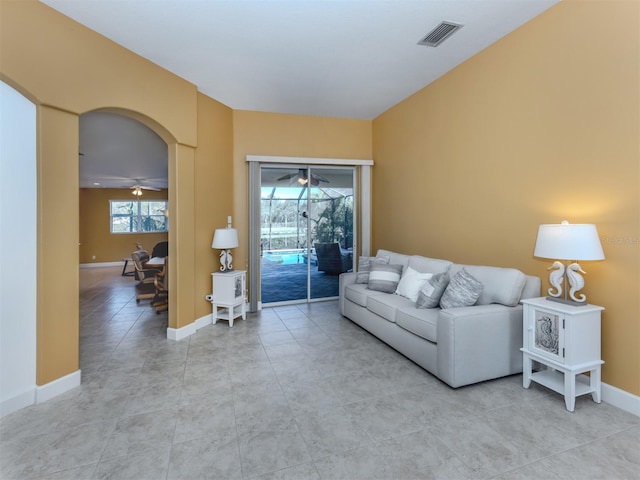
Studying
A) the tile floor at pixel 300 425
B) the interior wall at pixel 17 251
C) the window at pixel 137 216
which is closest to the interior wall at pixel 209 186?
the tile floor at pixel 300 425

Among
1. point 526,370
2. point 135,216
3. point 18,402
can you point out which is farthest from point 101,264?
point 526,370

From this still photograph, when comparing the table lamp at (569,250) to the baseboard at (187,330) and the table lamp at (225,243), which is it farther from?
the baseboard at (187,330)

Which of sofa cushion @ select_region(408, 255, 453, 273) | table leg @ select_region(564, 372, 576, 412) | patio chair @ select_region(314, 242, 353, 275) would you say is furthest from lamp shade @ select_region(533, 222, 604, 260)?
patio chair @ select_region(314, 242, 353, 275)

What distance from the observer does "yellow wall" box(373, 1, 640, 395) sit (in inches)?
89.4

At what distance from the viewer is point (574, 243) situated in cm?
223

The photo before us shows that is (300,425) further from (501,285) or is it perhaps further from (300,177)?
(300,177)

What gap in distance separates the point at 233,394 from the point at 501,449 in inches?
75.8

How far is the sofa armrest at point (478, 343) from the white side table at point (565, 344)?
0.16 metres

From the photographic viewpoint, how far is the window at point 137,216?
35.4ft

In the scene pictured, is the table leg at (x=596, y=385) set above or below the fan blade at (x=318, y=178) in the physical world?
below

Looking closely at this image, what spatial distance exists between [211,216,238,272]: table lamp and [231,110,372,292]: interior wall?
1.50 feet

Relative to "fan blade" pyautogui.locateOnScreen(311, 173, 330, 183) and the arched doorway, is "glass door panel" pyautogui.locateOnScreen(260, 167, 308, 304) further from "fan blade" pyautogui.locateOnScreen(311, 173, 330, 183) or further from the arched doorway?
the arched doorway

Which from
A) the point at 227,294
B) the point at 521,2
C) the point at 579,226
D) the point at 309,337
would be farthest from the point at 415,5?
the point at 227,294

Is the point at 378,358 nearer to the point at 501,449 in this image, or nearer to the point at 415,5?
the point at 501,449
